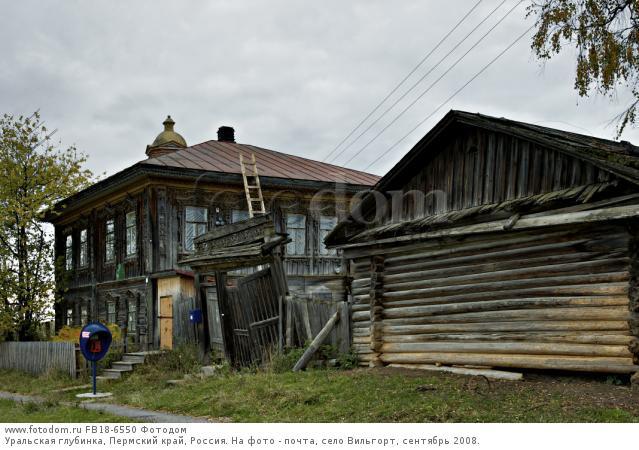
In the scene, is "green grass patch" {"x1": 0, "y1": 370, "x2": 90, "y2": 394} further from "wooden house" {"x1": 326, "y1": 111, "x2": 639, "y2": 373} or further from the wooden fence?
"wooden house" {"x1": 326, "y1": 111, "x2": 639, "y2": 373}

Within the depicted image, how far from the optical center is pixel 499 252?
12930 mm

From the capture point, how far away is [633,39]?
12367 millimetres

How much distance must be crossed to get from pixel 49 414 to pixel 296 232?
567 inches

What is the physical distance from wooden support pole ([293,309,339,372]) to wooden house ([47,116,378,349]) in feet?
17.3

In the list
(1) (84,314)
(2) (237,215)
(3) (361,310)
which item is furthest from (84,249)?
(3) (361,310)

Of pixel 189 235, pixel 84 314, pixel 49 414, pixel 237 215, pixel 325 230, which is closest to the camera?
pixel 49 414

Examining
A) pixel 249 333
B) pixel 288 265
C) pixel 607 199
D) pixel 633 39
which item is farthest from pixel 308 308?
pixel 288 265

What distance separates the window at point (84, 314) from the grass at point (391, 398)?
14.8 m

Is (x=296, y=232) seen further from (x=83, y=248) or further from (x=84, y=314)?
(x=84, y=314)

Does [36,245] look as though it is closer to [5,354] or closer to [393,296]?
[5,354]

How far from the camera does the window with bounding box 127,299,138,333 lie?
25177 millimetres

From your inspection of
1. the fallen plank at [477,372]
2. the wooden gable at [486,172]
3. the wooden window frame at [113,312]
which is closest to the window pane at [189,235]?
the wooden window frame at [113,312]

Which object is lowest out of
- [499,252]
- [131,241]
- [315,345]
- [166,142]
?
[315,345]

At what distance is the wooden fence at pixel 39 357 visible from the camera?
68.6 feet
